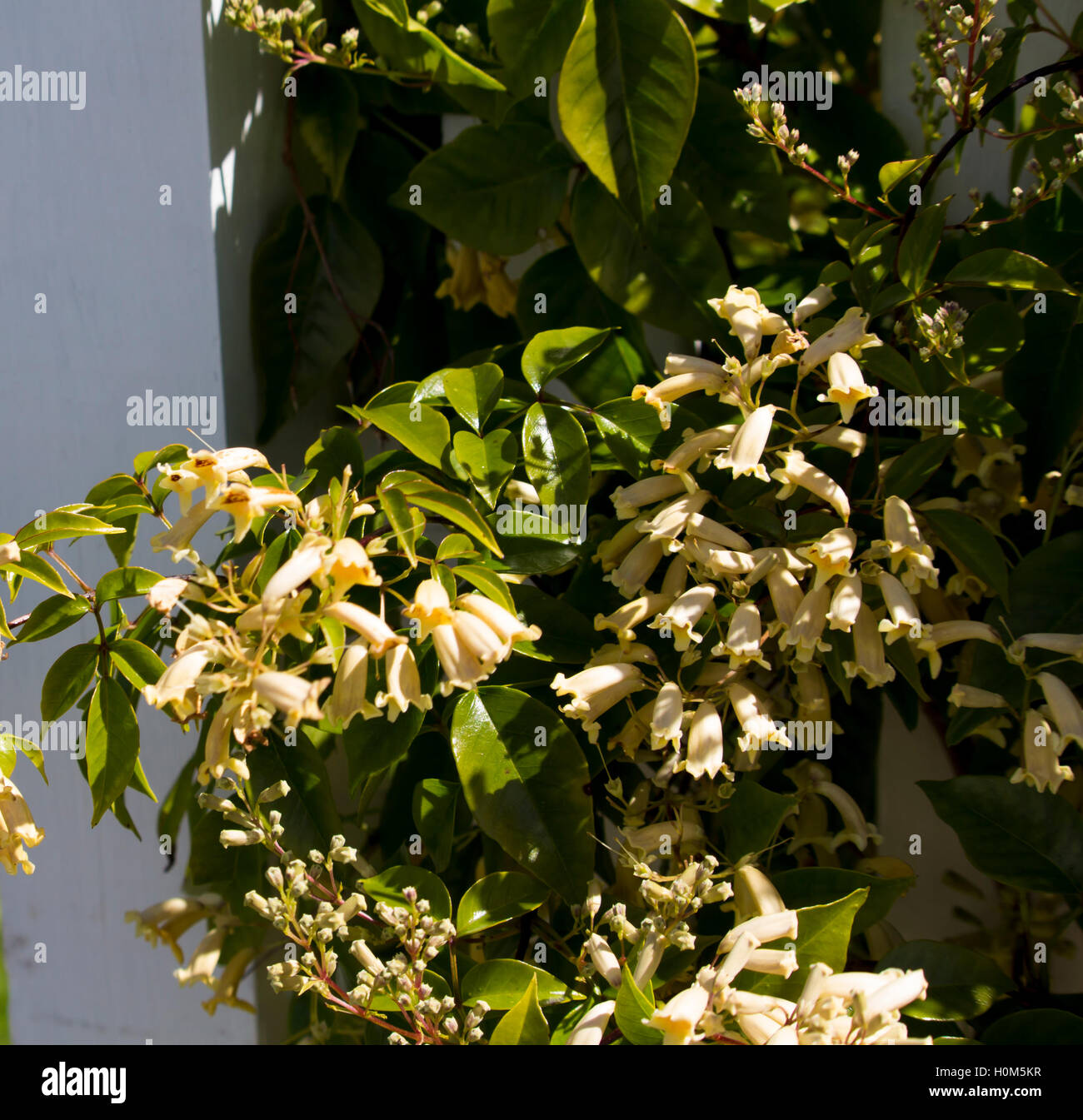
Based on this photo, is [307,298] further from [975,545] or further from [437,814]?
[975,545]

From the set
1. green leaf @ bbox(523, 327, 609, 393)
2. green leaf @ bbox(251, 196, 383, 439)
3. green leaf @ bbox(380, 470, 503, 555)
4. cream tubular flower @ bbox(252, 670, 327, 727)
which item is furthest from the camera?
green leaf @ bbox(251, 196, 383, 439)

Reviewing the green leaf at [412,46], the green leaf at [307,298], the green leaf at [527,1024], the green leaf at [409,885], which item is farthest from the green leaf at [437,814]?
the green leaf at [412,46]

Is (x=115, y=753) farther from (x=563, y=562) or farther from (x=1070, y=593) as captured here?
(x=1070, y=593)

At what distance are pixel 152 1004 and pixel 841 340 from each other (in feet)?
3.23

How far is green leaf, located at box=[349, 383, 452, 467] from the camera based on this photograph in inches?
25.3

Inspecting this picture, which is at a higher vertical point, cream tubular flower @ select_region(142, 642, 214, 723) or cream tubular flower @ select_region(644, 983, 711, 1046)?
cream tubular flower @ select_region(142, 642, 214, 723)

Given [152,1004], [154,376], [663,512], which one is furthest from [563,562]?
[152,1004]

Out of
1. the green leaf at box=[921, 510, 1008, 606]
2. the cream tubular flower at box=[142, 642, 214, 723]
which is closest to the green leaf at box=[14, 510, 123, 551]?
the cream tubular flower at box=[142, 642, 214, 723]

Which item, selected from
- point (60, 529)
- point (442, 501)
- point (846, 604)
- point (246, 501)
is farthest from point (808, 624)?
point (60, 529)

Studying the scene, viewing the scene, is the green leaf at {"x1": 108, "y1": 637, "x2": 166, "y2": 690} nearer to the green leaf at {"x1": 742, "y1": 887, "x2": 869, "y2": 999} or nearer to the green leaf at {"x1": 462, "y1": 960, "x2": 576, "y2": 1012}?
the green leaf at {"x1": 462, "y1": 960, "x2": 576, "y2": 1012}

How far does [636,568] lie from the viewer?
689 millimetres

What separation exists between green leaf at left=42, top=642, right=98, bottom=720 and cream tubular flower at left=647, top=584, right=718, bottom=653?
38 centimetres

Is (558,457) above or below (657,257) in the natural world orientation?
below

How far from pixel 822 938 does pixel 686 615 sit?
0.71 feet
